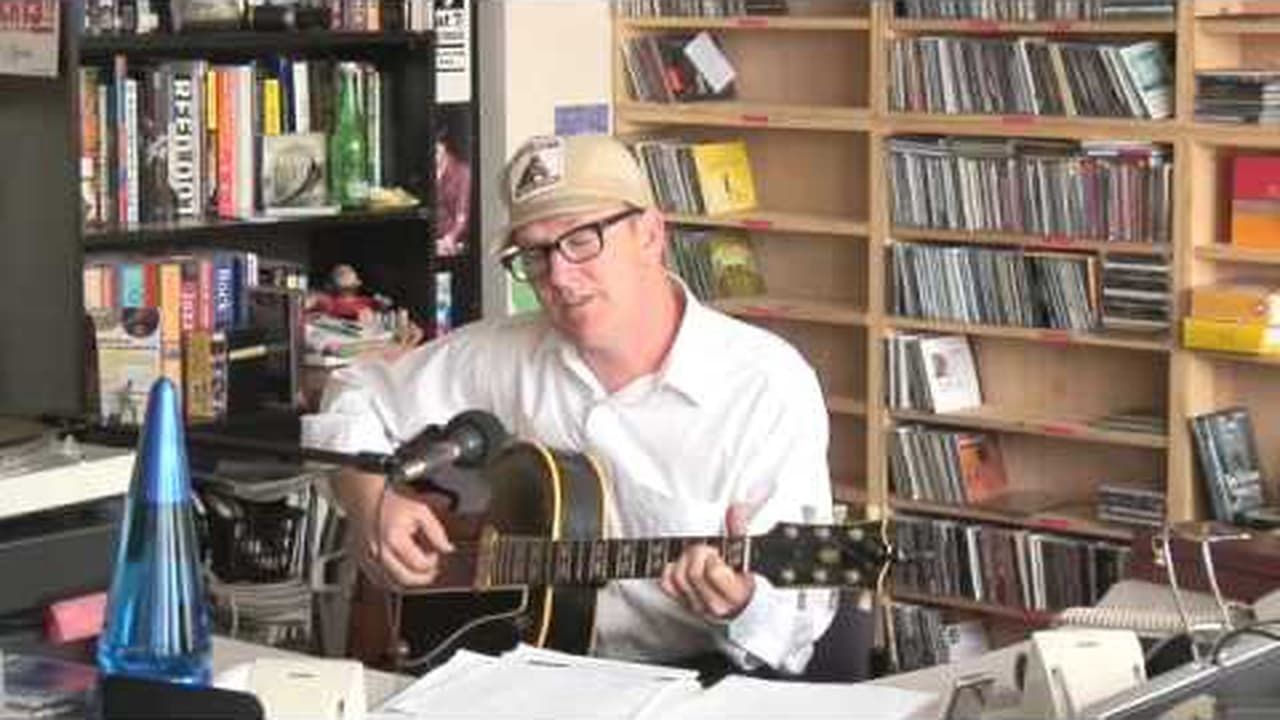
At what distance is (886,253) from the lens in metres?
5.38

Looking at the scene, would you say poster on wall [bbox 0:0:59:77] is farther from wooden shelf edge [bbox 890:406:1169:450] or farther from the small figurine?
wooden shelf edge [bbox 890:406:1169:450]

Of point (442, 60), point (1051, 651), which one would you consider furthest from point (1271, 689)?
point (442, 60)

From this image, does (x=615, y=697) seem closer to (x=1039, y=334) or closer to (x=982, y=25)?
(x=1039, y=334)

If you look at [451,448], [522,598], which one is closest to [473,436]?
[451,448]

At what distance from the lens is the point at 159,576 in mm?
2283

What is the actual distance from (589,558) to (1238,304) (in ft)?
7.10

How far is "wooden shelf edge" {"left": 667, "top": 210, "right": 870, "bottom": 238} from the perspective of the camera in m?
5.46

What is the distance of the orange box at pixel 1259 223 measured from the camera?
4801 mm

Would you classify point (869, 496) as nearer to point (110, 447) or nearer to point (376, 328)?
point (376, 328)

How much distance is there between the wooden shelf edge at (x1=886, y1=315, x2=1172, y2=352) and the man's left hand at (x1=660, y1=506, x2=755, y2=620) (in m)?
2.26

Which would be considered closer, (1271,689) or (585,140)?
(1271,689)

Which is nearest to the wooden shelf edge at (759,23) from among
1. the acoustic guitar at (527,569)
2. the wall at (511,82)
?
the wall at (511,82)

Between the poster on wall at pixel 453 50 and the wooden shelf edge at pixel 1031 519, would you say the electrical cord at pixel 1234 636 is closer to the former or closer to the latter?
the wooden shelf edge at pixel 1031 519

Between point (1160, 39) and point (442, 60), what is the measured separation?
158 cm
